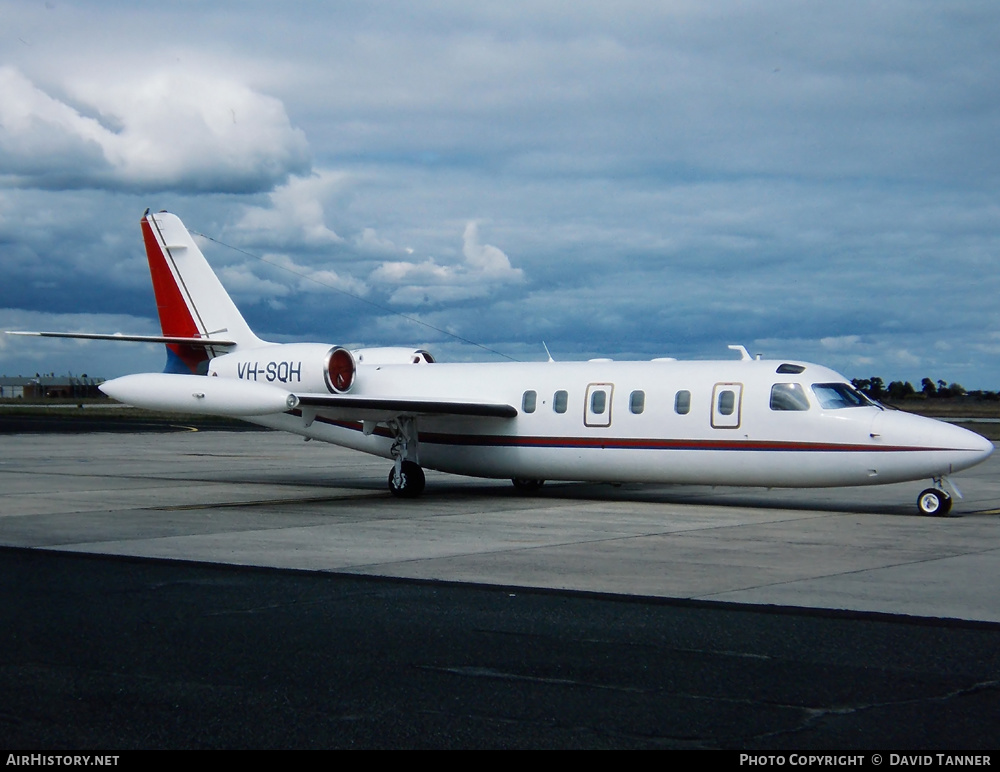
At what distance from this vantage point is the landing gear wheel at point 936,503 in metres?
18.7

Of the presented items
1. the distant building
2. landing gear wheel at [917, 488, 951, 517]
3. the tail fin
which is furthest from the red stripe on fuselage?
the distant building

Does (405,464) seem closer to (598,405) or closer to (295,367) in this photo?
(295,367)

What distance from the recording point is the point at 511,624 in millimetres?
9469

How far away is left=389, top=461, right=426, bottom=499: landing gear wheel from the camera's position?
2256 cm

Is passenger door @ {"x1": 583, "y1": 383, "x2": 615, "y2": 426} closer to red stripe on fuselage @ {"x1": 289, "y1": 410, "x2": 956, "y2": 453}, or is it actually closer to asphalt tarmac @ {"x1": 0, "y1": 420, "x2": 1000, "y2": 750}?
red stripe on fuselage @ {"x1": 289, "y1": 410, "x2": 956, "y2": 453}

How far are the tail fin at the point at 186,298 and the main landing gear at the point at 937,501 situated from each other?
14.6 m

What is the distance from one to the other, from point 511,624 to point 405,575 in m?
2.81

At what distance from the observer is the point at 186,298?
26.2m

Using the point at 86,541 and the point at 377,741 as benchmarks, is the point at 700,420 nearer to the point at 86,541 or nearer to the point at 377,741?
the point at 86,541

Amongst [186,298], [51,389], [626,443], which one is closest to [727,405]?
[626,443]

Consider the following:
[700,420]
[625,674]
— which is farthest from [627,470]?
[625,674]

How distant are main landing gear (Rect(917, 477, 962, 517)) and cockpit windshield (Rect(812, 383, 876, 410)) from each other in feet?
5.75

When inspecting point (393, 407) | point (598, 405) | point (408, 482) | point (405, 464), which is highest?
point (598, 405)

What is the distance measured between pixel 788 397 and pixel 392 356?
33.9ft
